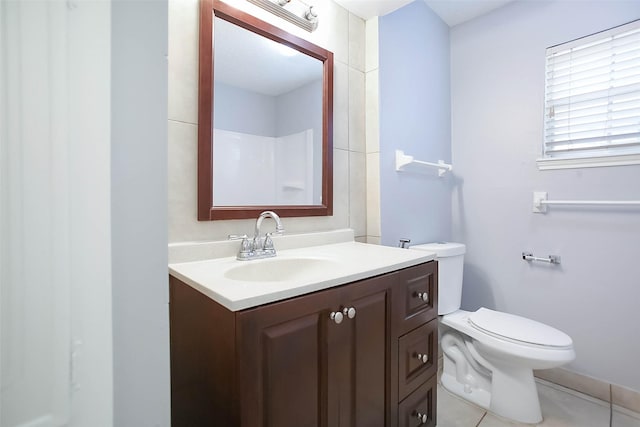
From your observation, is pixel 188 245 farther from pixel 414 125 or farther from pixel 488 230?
pixel 488 230

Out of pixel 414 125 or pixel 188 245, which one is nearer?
pixel 188 245

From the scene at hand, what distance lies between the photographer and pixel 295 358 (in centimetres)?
72

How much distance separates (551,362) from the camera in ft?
4.09

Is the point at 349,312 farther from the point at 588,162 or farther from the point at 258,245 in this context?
the point at 588,162

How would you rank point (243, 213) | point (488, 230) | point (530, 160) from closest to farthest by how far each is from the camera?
point (243, 213)
point (530, 160)
point (488, 230)

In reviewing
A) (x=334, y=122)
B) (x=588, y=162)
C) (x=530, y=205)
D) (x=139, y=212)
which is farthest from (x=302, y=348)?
(x=588, y=162)

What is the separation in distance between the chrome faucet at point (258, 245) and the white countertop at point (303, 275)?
3cm

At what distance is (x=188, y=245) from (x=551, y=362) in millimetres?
1578

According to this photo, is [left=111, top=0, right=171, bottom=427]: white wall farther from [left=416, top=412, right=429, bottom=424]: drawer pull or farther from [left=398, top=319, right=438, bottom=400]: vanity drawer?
[left=416, top=412, right=429, bottom=424]: drawer pull

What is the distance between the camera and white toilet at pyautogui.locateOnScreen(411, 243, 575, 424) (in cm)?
129

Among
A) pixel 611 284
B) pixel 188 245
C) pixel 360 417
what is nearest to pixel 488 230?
pixel 611 284

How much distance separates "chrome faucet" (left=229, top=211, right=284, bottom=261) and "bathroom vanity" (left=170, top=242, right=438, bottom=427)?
5cm

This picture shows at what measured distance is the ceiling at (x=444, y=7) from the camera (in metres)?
1.45

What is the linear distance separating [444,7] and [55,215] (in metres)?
2.36
